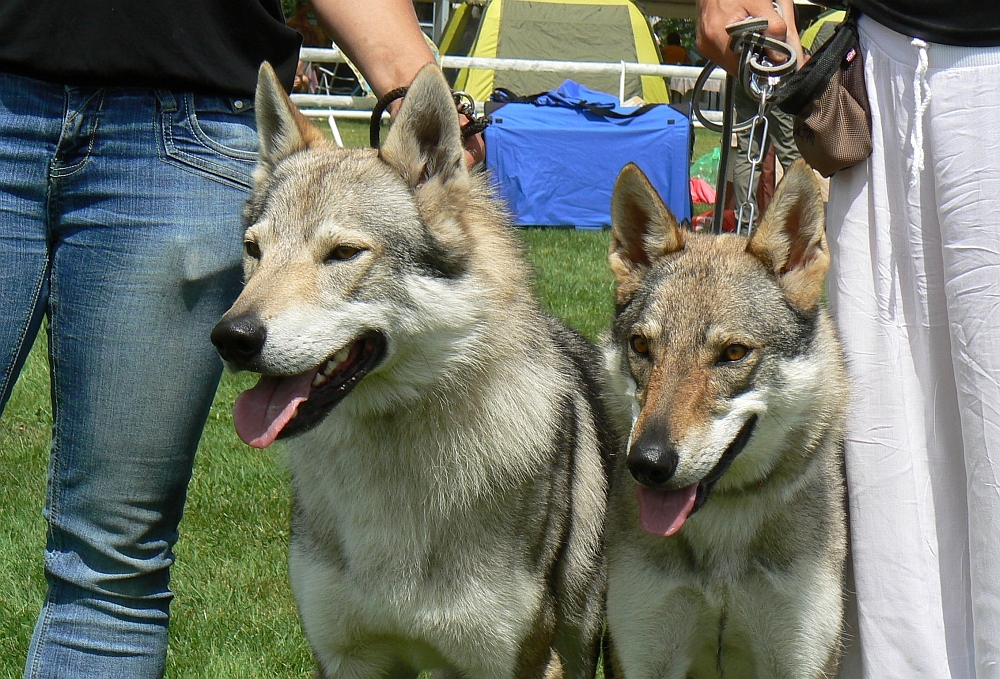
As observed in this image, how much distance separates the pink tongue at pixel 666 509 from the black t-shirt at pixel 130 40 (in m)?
1.47

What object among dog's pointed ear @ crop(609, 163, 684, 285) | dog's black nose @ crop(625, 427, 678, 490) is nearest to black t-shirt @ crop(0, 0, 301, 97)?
dog's pointed ear @ crop(609, 163, 684, 285)

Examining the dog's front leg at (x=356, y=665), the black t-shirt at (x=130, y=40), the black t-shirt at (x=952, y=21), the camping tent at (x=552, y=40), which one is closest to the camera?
the black t-shirt at (x=130, y=40)

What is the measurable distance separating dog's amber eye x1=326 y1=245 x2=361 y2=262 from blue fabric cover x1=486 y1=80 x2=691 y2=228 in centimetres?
774

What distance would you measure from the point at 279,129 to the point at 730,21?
129 cm

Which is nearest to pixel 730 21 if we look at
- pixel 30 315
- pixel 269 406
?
pixel 269 406

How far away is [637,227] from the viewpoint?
2.93 metres

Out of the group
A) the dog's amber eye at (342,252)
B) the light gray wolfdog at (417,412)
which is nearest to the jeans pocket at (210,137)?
the light gray wolfdog at (417,412)

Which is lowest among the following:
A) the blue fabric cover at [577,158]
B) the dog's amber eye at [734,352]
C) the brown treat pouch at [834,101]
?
the blue fabric cover at [577,158]

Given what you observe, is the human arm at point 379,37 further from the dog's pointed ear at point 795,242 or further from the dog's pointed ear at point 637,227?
the dog's pointed ear at point 795,242

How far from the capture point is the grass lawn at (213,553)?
361cm

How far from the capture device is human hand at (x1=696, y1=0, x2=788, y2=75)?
104 inches

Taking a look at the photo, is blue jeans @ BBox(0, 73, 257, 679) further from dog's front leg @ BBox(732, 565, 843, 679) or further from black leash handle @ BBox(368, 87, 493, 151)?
dog's front leg @ BBox(732, 565, 843, 679)

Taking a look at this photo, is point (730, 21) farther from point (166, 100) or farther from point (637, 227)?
point (166, 100)

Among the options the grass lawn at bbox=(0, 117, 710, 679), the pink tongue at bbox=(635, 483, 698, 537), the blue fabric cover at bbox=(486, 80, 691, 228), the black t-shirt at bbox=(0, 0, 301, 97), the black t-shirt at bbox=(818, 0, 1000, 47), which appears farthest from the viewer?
the blue fabric cover at bbox=(486, 80, 691, 228)
